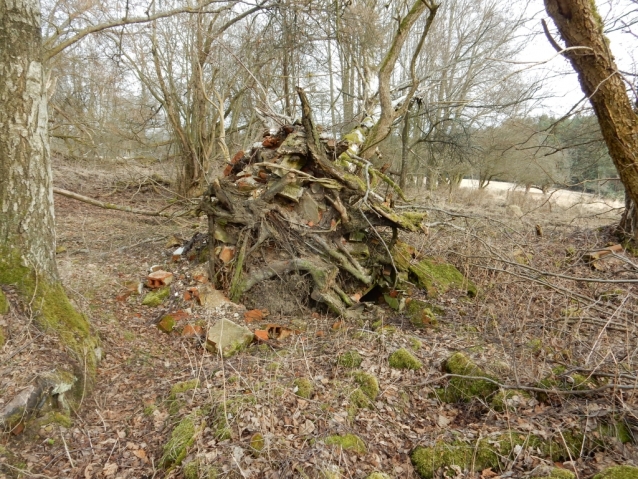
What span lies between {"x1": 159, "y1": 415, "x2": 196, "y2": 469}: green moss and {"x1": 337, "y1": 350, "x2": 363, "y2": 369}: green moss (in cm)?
147

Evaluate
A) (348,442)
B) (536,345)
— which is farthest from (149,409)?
(536,345)

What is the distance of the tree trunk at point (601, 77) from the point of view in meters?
3.42

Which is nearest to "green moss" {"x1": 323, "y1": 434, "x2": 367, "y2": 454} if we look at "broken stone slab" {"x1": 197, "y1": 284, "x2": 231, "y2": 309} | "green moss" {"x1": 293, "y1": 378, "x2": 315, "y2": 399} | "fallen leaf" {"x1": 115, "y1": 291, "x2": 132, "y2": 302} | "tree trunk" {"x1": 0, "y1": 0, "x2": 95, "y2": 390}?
"green moss" {"x1": 293, "y1": 378, "x2": 315, "y2": 399}

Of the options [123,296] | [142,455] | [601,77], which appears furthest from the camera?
[123,296]

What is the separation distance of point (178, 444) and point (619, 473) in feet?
8.52

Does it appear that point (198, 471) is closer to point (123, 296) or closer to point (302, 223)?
point (123, 296)

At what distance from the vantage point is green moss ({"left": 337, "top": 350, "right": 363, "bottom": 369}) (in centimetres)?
361

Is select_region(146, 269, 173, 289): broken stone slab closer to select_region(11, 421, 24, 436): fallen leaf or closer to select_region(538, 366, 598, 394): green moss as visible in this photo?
select_region(11, 421, 24, 436): fallen leaf

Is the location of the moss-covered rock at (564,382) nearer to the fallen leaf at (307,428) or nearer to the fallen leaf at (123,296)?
the fallen leaf at (307,428)

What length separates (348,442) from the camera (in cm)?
255

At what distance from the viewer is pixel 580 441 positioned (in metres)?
2.48

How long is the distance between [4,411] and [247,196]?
3.64m

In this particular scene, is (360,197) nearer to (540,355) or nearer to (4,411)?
(540,355)

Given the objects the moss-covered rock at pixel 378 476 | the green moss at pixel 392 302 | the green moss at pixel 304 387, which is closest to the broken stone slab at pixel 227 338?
the green moss at pixel 304 387
